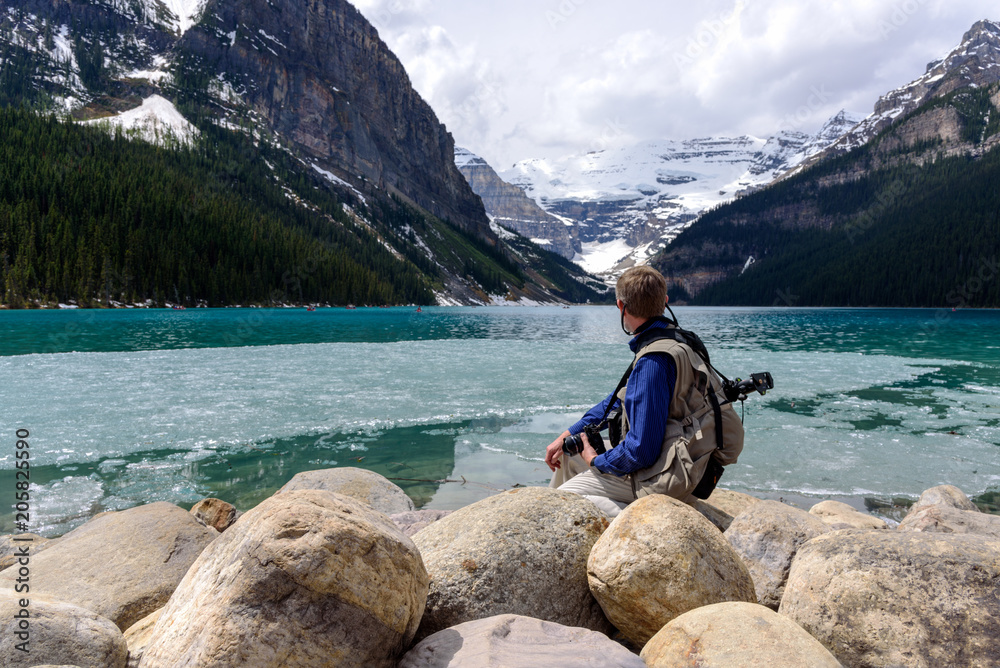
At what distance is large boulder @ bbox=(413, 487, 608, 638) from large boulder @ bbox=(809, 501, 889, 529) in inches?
140

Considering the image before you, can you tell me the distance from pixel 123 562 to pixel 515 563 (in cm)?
345

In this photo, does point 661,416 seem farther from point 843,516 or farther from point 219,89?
point 219,89

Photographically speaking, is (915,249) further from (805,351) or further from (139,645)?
(139,645)

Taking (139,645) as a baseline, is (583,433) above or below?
above

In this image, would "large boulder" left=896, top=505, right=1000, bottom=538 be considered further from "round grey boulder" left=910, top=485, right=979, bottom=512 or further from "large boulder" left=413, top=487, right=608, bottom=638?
"large boulder" left=413, top=487, right=608, bottom=638

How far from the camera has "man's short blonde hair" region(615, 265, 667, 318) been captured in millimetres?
4062

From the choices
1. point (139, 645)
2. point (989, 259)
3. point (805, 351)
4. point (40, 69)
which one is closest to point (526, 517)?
point (139, 645)

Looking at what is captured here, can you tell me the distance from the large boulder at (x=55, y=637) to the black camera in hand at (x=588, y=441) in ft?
10.6

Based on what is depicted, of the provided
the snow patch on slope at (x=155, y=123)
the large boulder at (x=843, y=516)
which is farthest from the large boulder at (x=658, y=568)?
the snow patch on slope at (x=155, y=123)

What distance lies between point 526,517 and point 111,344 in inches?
1325

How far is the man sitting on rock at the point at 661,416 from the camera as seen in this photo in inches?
147

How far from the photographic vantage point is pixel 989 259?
123312 mm

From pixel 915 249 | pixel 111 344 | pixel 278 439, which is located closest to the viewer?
pixel 278 439

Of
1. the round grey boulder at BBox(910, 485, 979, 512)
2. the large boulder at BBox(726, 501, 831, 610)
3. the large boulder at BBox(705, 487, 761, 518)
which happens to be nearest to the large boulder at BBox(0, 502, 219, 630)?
the large boulder at BBox(726, 501, 831, 610)
